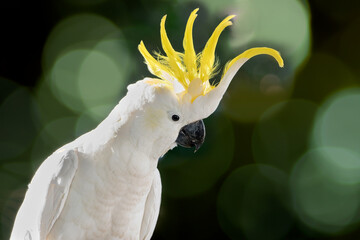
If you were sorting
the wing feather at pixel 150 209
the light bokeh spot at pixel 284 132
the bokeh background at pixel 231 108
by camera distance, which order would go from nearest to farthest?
1. the wing feather at pixel 150 209
2. the bokeh background at pixel 231 108
3. the light bokeh spot at pixel 284 132

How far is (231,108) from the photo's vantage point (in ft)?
12.5

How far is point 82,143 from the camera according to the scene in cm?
144

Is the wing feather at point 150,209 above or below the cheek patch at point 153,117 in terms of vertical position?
below

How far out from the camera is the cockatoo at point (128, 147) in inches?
51.7

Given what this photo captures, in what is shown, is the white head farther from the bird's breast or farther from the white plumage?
the bird's breast

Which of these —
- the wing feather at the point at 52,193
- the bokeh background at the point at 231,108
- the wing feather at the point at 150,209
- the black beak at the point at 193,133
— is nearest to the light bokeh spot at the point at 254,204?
the bokeh background at the point at 231,108

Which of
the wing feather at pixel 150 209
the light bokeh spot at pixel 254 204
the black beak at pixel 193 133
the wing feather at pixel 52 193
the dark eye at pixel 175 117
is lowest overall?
the light bokeh spot at pixel 254 204

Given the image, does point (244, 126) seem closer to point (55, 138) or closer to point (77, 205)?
point (55, 138)

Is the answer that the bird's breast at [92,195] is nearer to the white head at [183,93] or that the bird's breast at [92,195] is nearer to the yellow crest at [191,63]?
the white head at [183,93]

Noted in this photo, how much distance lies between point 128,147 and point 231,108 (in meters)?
2.56

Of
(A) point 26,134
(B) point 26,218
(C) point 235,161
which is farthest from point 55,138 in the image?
(B) point 26,218

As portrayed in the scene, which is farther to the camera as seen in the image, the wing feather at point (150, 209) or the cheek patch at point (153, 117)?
the wing feather at point (150, 209)

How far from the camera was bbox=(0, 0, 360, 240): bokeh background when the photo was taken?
3.34m

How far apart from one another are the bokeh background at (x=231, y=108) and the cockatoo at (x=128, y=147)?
2.00 meters
